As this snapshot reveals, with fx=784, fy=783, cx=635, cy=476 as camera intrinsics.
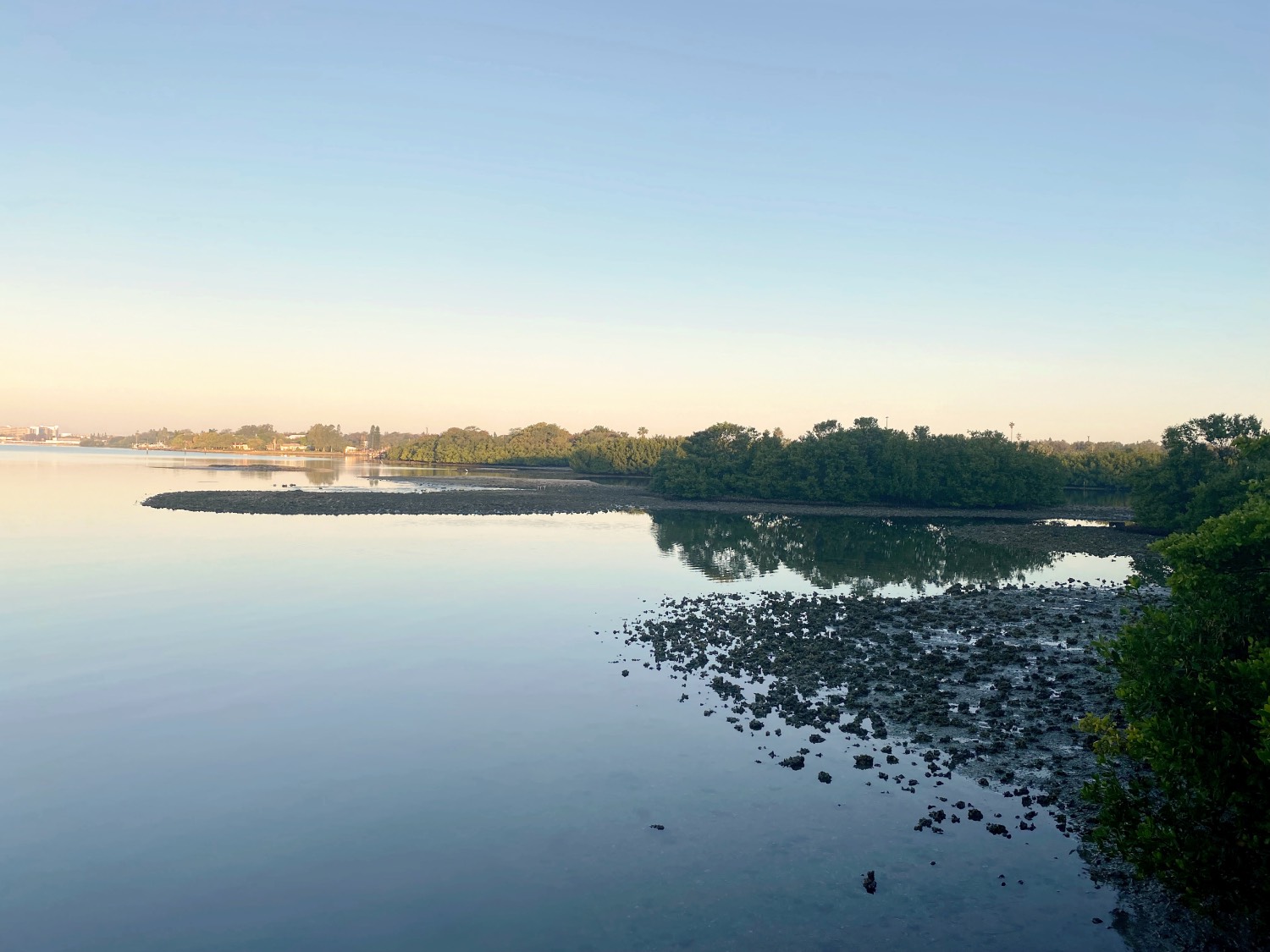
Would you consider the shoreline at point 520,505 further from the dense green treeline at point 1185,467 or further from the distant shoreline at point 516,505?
the dense green treeline at point 1185,467

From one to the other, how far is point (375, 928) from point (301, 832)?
3.82 m

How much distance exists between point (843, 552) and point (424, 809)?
168 feet

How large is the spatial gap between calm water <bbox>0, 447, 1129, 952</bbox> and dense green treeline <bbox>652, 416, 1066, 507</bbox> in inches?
3549

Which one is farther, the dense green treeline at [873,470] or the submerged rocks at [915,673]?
the dense green treeline at [873,470]

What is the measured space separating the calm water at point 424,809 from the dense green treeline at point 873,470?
3549 inches

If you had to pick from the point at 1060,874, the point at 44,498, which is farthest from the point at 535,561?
the point at 44,498

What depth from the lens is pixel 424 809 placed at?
654 inches

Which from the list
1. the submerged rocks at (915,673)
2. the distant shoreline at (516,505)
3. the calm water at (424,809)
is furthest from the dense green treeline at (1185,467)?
the calm water at (424,809)

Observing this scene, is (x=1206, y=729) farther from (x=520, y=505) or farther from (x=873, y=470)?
A: (x=873, y=470)

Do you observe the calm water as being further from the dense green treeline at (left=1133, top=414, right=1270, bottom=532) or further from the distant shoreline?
the dense green treeline at (left=1133, top=414, right=1270, bottom=532)

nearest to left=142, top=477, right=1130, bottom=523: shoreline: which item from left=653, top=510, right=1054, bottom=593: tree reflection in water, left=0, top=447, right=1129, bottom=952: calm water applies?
left=653, top=510, right=1054, bottom=593: tree reflection in water

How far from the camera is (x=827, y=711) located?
22406 mm

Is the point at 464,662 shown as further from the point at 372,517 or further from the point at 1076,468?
the point at 1076,468

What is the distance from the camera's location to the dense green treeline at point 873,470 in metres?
116
